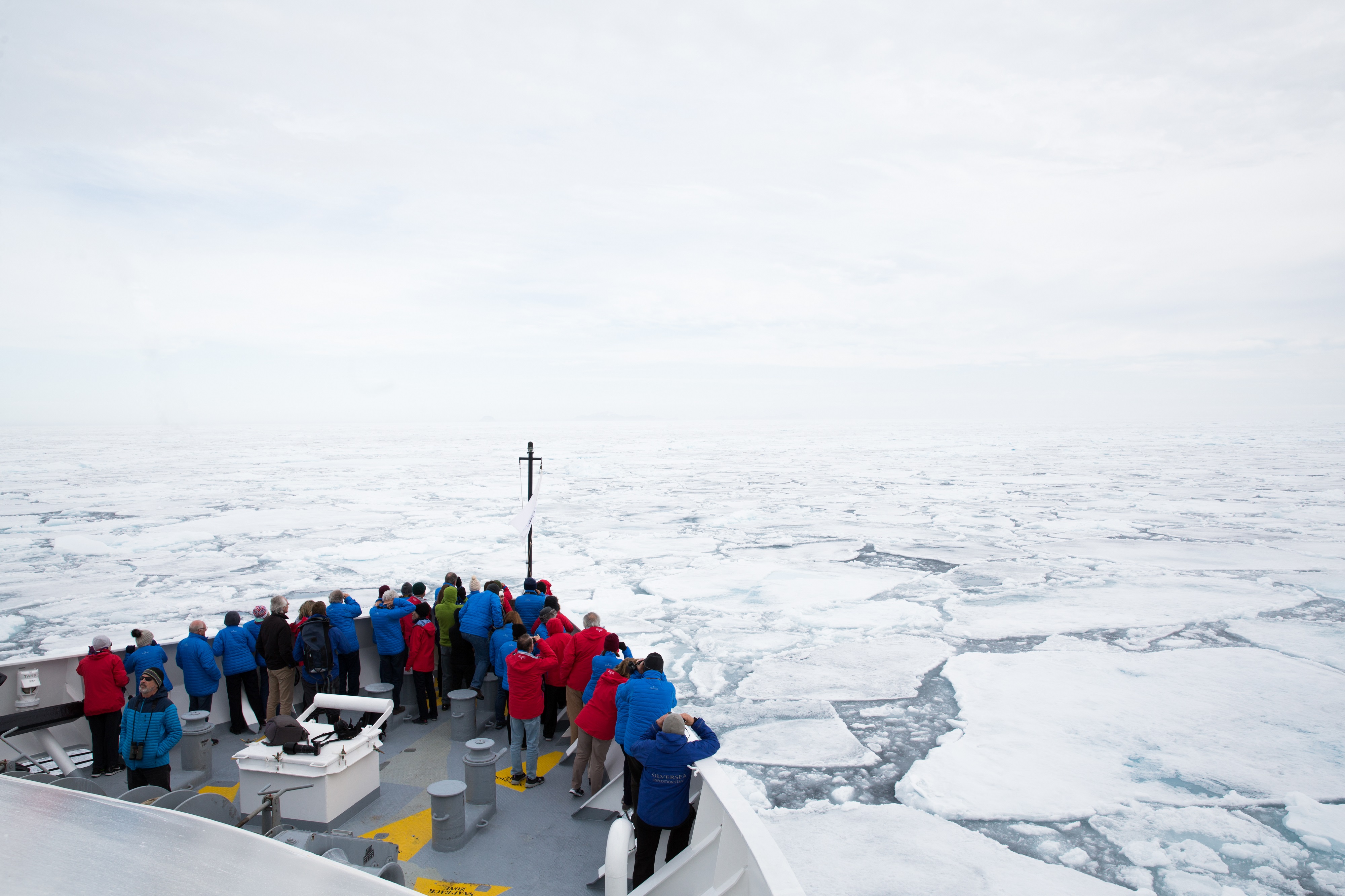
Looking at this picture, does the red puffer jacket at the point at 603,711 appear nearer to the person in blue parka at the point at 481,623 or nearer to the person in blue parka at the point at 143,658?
the person in blue parka at the point at 481,623

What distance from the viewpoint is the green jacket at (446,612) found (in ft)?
22.1

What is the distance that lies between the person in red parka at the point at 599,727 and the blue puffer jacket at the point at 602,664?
0.17 ft

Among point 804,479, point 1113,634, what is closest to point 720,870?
point 1113,634

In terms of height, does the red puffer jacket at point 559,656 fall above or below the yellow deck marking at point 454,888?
above

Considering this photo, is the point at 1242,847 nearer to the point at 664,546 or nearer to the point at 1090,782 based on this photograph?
the point at 1090,782

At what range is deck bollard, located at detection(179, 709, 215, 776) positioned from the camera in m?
5.35

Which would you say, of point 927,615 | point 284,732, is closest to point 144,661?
point 284,732

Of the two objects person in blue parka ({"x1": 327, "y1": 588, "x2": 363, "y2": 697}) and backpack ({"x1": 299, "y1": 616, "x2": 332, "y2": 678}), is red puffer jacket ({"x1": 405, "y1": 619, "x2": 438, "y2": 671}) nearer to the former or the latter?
person in blue parka ({"x1": 327, "y1": 588, "x2": 363, "y2": 697})

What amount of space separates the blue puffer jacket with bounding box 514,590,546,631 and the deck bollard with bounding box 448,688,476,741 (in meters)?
0.94

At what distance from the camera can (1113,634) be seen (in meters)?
11.3

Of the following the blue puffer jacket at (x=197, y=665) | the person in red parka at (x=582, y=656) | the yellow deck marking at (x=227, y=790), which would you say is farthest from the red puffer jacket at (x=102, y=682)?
the person in red parka at (x=582, y=656)

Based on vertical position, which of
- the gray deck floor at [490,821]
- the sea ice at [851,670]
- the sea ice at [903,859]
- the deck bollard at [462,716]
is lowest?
the sea ice at [851,670]

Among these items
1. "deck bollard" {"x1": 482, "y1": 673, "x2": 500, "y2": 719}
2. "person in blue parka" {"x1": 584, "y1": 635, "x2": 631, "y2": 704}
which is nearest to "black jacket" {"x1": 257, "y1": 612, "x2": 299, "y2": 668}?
"deck bollard" {"x1": 482, "y1": 673, "x2": 500, "y2": 719}

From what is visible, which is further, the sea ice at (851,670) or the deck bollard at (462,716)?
the sea ice at (851,670)
